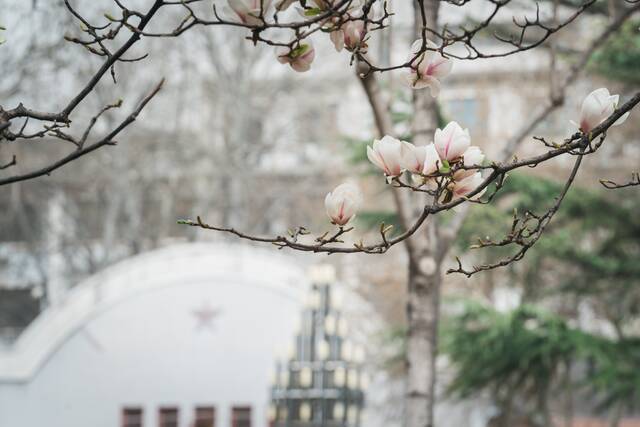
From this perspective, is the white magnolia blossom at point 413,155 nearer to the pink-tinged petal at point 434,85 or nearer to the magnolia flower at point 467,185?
the magnolia flower at point 467,185

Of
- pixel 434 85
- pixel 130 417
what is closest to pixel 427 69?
pixel 434 85

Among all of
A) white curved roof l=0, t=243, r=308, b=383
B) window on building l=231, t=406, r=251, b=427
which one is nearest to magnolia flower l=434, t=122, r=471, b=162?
white curved roof l=0, t=243, r=308, b=383

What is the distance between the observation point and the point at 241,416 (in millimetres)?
14172

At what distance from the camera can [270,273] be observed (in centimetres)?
1421

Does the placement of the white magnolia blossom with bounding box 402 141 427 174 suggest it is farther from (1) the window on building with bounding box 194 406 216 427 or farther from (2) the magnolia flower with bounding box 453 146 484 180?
(1) the window on building with bounding box 194 406 216 427

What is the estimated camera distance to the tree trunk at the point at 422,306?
523 cm

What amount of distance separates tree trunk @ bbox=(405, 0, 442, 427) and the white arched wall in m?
8.73

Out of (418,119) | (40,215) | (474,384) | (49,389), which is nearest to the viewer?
(418,119)

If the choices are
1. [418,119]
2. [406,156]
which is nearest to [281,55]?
[406,156]

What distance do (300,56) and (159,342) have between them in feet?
40.7

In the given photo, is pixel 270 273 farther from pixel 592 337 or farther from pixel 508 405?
pixel 592 337

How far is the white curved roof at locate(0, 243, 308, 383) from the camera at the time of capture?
14055 millimetres

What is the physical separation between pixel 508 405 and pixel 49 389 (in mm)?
6939

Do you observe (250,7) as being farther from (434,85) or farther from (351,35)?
(434,85)
